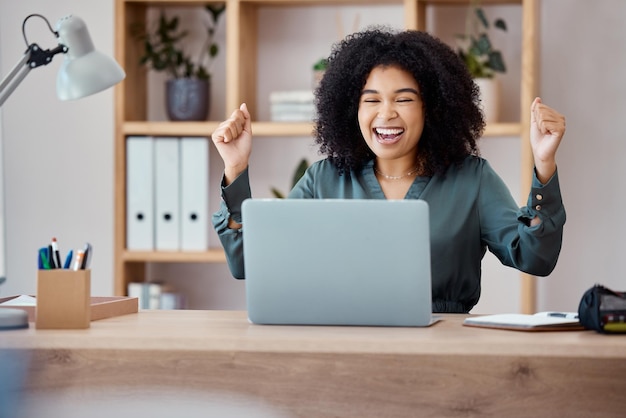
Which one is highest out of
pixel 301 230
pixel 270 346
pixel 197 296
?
pixel 301 230

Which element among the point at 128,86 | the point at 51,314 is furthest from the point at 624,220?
the point at 51,314

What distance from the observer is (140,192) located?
3.46m

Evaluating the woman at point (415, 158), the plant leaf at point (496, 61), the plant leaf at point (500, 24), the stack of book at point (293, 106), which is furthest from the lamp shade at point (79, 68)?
the plant leaf at point (500, 24)

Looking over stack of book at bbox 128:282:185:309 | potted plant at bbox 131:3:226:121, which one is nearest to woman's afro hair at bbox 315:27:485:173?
potted plant at bbox 131:3:226:121

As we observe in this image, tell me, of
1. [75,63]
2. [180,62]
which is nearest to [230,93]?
[180,62]

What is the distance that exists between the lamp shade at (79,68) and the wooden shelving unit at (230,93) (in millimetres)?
1479

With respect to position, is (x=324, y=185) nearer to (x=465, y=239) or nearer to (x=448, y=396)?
(x=465, y=239)

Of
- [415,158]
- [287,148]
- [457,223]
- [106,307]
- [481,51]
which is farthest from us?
[287,148]

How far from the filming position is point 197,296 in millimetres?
3768

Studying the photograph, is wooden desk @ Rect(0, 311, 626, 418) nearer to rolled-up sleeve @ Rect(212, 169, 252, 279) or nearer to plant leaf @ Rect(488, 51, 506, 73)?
rolled-up sleeve @ Rect(212, 169, 252, 279)

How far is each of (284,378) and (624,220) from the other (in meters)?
2.38

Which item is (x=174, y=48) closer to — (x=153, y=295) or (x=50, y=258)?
(x=153, y=295)

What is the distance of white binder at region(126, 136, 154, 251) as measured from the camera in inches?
136

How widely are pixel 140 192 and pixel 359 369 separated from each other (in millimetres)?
2113
